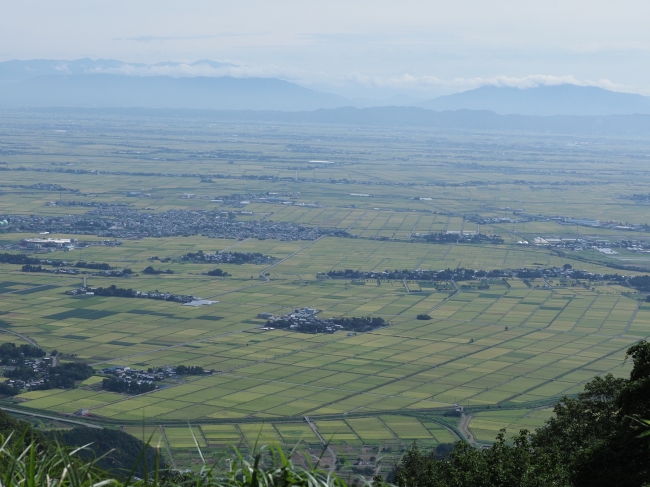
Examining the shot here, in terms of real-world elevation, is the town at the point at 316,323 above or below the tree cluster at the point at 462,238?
below

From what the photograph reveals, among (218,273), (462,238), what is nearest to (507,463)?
(218,273)

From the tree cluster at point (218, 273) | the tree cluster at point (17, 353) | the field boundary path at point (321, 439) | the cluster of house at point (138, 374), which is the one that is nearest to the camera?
the field boundary path at point (321, 439)

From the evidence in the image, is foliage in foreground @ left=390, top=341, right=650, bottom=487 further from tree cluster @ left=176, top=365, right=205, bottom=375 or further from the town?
the town

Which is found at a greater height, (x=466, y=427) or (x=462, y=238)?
(x=462, y=238)

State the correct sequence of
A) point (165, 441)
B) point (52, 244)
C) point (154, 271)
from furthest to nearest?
point (52, 244)
point (154, 271)
point (165, 441)

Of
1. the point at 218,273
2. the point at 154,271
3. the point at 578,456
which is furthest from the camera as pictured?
the point at 154,271

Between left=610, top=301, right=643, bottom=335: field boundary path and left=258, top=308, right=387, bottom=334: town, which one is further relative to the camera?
left=610, top=301, right=643, bottom=335: field boundary path

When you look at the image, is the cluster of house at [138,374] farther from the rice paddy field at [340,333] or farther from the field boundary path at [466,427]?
the field boundary path at [466,427]

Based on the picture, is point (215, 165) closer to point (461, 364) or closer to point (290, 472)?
point (461, 364)

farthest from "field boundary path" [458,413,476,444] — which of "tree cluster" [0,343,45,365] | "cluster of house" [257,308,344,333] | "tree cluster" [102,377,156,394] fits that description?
"tree cluster" [0,343,45,365]

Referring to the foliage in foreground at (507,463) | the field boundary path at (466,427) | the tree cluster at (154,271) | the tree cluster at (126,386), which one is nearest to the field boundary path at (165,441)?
the tree cluster at (126,386)

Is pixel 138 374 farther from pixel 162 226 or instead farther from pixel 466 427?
pixel 162 226
